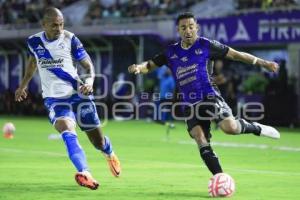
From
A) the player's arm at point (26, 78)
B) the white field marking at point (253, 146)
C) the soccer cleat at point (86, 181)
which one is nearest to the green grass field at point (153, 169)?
the white field marking at point (253, 146)

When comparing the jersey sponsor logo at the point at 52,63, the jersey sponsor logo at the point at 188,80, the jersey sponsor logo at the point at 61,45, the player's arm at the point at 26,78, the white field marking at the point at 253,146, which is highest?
the jersey sponsor logo at the point at 61,45

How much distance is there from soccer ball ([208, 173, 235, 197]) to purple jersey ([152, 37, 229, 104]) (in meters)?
1.36

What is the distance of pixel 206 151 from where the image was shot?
34.9 feet

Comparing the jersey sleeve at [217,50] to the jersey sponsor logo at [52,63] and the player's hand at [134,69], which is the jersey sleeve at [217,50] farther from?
the jersey sponsor logo at [52,63]

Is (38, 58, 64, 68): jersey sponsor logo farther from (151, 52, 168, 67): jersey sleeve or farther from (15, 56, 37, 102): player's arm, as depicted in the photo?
(151, 52, 168, 67): jersey sleeve

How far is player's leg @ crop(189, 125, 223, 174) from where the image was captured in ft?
34.6

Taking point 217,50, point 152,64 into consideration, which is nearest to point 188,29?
point 217,50

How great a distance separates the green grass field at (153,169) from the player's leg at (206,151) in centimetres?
38

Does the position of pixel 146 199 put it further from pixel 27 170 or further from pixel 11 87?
pixel 11 87

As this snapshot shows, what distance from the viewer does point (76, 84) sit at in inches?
460

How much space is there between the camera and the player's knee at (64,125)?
11071 mm

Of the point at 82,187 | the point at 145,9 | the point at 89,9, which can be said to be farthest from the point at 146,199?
the point at 89,9

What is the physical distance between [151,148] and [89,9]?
71.4ft

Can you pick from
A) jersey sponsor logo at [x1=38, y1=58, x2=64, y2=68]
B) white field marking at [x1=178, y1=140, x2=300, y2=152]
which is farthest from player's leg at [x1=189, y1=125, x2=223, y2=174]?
white field marking at [x1=178, y1=140, x2=300, y2=152]
